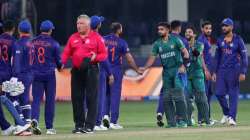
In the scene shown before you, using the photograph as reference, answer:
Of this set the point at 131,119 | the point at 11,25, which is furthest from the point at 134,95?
the point at 11,25

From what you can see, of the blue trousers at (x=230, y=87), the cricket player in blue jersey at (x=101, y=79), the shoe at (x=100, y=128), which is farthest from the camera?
the blue trousers at (x=230, y=87)

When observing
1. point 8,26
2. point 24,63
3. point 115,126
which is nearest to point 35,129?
point 24,63

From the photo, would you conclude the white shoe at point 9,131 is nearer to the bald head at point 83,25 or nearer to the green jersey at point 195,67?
the bald head at point 83,25

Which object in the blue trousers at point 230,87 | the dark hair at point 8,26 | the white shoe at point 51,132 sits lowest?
the white shoe at point 51,132

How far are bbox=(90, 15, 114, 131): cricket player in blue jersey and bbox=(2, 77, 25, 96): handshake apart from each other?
207cm

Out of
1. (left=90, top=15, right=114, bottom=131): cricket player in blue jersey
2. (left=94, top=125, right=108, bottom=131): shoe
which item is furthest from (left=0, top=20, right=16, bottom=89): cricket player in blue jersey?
(left=94, top=125, right=108, bottom=131): shoe

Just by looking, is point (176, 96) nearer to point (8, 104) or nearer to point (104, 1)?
point (8, 104)

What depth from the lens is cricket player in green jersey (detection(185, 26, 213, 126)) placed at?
899 inches

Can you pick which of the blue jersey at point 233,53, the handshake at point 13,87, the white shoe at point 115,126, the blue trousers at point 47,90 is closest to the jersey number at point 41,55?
the blue trousers at point 47,90

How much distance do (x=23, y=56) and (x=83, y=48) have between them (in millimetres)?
1212

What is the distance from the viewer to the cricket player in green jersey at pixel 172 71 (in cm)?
2162

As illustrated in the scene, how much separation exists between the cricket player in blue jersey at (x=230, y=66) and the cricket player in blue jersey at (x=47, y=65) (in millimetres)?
4108

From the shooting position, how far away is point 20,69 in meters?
19.9

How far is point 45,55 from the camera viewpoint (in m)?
20.4
